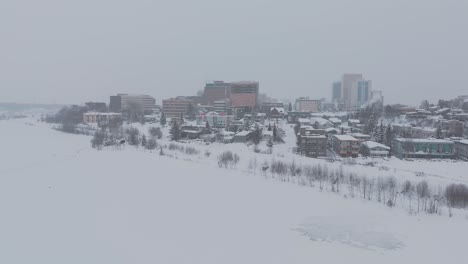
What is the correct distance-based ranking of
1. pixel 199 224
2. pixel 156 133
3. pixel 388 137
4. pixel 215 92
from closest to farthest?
pixel 199 224
pixel 388 137
pixel 156 133
pixel 215 92

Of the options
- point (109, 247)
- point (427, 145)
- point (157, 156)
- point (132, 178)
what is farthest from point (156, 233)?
point (427, 145)

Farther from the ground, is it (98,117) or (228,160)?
(98,117)

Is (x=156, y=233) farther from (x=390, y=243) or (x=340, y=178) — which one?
(x=340, y=178)

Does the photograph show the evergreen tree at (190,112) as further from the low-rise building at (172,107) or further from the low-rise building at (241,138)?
the low-rise building at (241,138)

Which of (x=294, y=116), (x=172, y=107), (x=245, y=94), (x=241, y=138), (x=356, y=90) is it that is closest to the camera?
(x=241, y=138)

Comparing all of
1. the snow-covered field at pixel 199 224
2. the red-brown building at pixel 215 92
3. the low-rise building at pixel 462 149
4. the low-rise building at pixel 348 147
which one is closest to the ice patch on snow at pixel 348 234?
the snow-covered field at pixel 199 224

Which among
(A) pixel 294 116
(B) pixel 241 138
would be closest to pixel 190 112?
(A) pixel 294 116

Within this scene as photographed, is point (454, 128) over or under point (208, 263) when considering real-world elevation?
over

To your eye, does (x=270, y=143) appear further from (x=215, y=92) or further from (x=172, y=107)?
(x=215, y=92)
